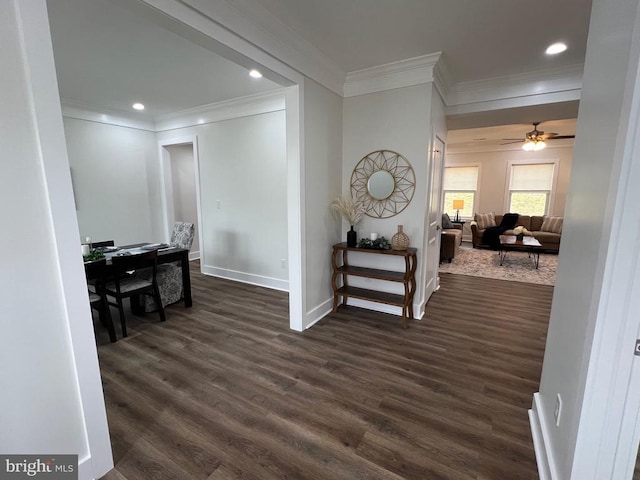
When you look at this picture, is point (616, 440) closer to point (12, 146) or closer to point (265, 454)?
point (265, 454)

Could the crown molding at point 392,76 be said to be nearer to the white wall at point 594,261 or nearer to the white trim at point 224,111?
the white trim at point 224,111

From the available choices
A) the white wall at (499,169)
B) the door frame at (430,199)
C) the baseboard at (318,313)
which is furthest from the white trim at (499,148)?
the baseboard at (318,313)

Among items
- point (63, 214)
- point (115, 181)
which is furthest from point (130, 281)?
point (115, 181)

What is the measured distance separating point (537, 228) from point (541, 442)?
7269mm

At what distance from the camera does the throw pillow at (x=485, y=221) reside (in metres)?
7.50

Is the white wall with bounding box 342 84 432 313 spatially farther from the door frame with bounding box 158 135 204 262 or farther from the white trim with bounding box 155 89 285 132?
the door frame with bounding box 158 135 204 262

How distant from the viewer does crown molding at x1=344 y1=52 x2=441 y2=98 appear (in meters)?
2.84

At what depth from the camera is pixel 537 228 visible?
727cm

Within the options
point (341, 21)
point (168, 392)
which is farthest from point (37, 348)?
point (341, 21)

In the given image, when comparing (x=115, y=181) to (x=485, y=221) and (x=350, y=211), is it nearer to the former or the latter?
(x=350, y=211)

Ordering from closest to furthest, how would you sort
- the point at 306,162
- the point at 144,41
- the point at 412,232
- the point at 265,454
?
1. the point at 265,454
2. the point at 144,41
3. the point at 306,162
4. the point at 412,232

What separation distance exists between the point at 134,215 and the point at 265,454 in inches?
192

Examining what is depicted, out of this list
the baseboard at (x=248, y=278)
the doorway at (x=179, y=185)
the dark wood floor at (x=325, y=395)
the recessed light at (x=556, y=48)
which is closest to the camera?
the dark wood floor at (x=325, y=395)

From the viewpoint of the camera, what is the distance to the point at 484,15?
2.17 metres
